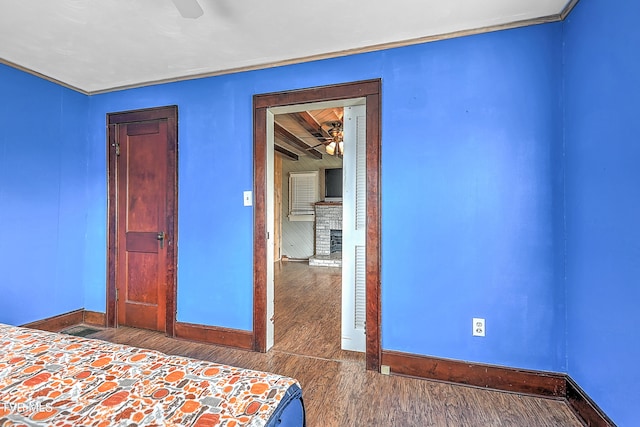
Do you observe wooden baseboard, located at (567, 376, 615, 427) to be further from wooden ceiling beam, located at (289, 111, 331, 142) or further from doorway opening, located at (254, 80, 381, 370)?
wooden ceiling beam, located at (289, 111, 331, 142)

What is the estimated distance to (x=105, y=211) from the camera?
3.12 meters

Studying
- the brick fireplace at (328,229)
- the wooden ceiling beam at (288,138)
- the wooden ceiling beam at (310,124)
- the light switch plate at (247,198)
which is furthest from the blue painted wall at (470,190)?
the brick fireplace at (328,229)

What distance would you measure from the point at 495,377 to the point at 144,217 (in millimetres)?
3259

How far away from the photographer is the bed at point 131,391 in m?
0.88

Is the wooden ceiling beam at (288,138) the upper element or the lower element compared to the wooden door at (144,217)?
upper

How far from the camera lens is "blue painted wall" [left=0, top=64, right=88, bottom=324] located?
8.39 feet

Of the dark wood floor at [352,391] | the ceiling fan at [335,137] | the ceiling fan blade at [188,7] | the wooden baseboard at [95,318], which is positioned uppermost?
the ceiling fan at [335,137]

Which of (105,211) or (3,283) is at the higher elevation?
(105,211)

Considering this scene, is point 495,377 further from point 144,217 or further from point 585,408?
point 144,217

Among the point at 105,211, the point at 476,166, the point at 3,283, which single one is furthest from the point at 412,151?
the point at 3,283

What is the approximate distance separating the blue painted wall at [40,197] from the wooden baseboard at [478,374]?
316 centimetres

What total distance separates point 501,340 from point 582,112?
1.49 metres

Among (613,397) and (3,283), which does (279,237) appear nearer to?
(3,283)

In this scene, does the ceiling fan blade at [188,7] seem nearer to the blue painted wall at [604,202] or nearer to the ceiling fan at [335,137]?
the blue painted wall at [604,202]
